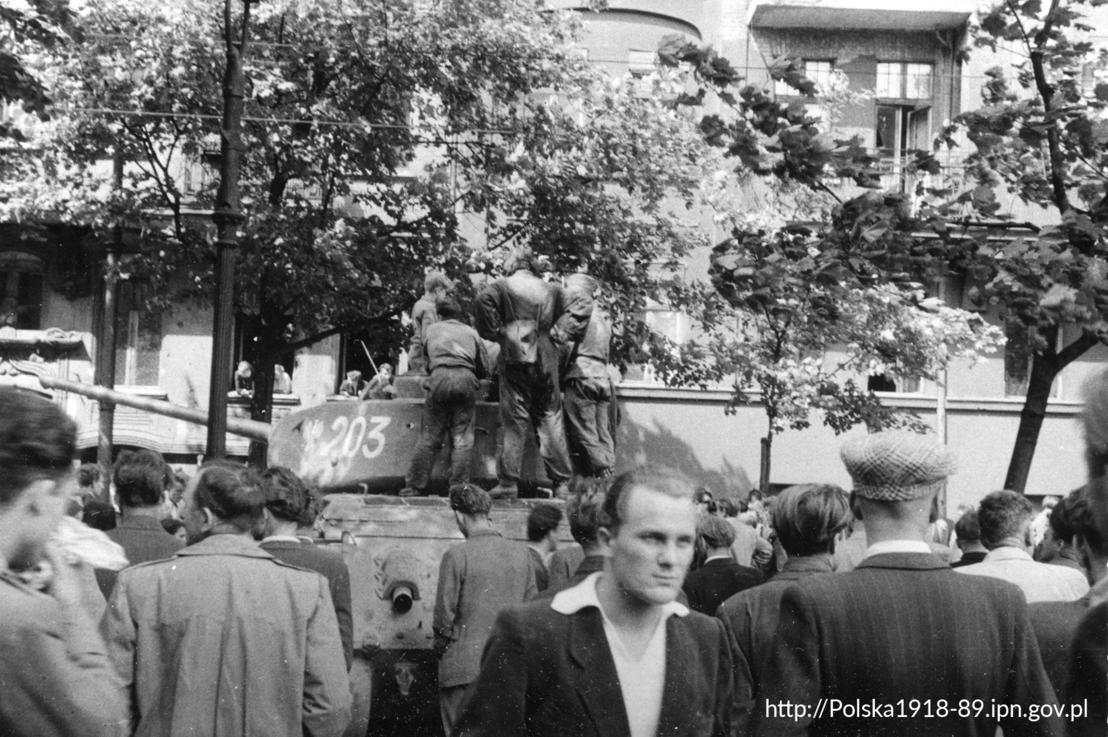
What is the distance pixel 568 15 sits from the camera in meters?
23.1

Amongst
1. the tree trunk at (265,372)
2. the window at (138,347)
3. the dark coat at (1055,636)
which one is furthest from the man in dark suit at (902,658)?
the window at (138,347)

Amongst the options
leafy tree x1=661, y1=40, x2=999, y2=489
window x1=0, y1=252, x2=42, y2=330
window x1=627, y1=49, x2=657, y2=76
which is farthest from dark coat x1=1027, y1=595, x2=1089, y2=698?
window x1=0, y1=252, x2=42, y2=330

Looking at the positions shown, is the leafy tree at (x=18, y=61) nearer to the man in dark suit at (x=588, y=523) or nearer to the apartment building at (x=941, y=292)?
the man in dark suit at (x=588, y=523)

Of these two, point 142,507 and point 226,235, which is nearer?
point 142,507

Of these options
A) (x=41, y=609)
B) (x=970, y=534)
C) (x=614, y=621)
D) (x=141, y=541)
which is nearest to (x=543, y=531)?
(x=970, y=534)

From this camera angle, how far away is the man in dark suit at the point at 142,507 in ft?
20.1

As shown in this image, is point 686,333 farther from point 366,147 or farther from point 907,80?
point 366,147

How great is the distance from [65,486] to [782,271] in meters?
6.12

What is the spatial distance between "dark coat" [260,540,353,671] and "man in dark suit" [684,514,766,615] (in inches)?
55.0

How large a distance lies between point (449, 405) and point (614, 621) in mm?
7328

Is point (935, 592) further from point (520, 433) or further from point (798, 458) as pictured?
point (798, 458)

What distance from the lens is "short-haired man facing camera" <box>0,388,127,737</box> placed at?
95.6 inches

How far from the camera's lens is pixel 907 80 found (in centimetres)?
2905

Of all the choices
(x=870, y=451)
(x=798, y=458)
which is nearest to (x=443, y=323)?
(x=870, y=451)
